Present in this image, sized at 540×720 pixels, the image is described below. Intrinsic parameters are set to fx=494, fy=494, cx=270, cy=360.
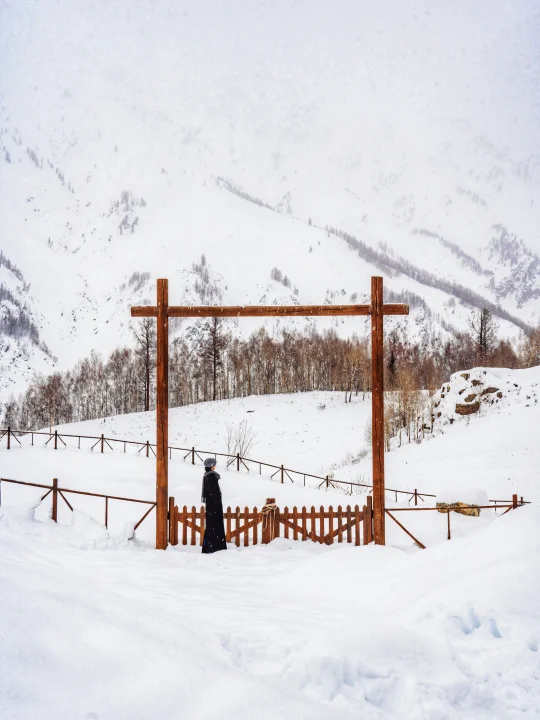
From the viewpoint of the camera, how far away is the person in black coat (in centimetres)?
925

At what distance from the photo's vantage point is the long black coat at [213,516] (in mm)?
9250

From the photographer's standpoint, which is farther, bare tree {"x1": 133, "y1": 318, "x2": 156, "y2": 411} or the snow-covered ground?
bare tree {"x1": 133, "y1": 318, "x2": 156, "y2": 411}

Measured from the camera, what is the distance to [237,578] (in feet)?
23.8

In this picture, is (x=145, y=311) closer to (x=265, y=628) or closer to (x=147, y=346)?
(x=265, y=628)

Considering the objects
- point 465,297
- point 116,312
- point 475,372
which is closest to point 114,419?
point 475,372

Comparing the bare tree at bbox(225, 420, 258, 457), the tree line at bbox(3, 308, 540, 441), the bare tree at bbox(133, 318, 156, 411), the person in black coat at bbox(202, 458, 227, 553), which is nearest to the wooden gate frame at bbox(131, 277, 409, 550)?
the person in black coat at bbox(202, 458, 227, 553)

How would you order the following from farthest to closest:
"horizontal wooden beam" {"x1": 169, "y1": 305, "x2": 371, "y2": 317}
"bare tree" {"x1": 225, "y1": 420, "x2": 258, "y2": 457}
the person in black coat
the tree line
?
the tree line → "bare tree" {"x1": 225, "y1": 420, "x2": 258, "y2": 457} → the person in black coat → "horizontal wooden beam" {"x1": 169, "y1": 305, "x2": 371, "y2": 317}

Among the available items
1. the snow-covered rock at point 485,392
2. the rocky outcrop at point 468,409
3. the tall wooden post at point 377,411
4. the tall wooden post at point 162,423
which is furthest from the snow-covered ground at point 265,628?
the rocky outcrop at point 468,409

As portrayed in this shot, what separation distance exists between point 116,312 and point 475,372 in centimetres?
12142

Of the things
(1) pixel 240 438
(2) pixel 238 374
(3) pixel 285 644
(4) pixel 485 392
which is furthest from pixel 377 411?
(2) pixel 238 374

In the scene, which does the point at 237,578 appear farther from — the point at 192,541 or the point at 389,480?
the point at 389,480

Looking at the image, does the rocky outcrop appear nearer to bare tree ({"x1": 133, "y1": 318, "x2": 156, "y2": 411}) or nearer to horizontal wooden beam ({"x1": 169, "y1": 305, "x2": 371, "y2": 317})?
horizontal wooden beam ({"x1": 169, "y1": 305, "x2": 371, "y2": 317})

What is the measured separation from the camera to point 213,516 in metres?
9.34

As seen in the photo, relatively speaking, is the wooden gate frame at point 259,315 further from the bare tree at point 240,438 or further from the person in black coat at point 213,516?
the bare tree at point 240,438
